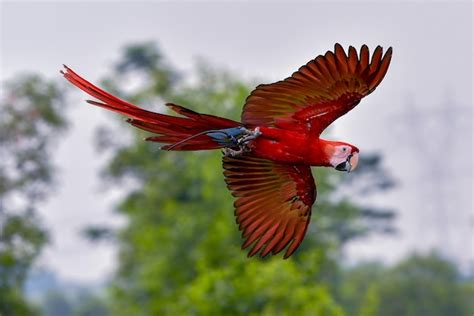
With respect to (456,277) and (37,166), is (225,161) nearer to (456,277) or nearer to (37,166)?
(37,166)

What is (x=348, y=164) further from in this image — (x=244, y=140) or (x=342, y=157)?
(x=244, y=140)

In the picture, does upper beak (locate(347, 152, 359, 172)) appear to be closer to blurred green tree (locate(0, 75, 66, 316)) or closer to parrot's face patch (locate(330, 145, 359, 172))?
parrot's face patch (locate(330, 145, 359, 172))

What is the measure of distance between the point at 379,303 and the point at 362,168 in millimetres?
17607

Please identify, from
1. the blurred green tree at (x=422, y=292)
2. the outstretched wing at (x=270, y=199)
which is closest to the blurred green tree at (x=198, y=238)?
the blurred green tree at (x=422, y=292)

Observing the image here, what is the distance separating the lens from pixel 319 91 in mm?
6141

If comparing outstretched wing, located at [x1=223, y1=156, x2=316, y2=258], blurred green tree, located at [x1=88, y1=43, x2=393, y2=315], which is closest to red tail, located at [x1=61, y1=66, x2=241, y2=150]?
outstretched wing, located at [x1=223, y1=156, x2=316, y2=258]

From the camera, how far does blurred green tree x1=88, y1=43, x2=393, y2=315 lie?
18.7 m

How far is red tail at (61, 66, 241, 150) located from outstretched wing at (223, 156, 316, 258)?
60cm

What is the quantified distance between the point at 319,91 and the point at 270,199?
99 centimetres

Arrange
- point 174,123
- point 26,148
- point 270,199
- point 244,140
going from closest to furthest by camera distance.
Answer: point 174,123
point 244,140
point 270,199
point 26,148

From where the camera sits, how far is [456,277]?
33656 millimetres

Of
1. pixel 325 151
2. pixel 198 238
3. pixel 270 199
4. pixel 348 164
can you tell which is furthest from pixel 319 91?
pixel 198 238

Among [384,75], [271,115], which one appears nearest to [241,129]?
[271,115]

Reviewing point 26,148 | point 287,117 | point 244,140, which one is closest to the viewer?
point 244,140
